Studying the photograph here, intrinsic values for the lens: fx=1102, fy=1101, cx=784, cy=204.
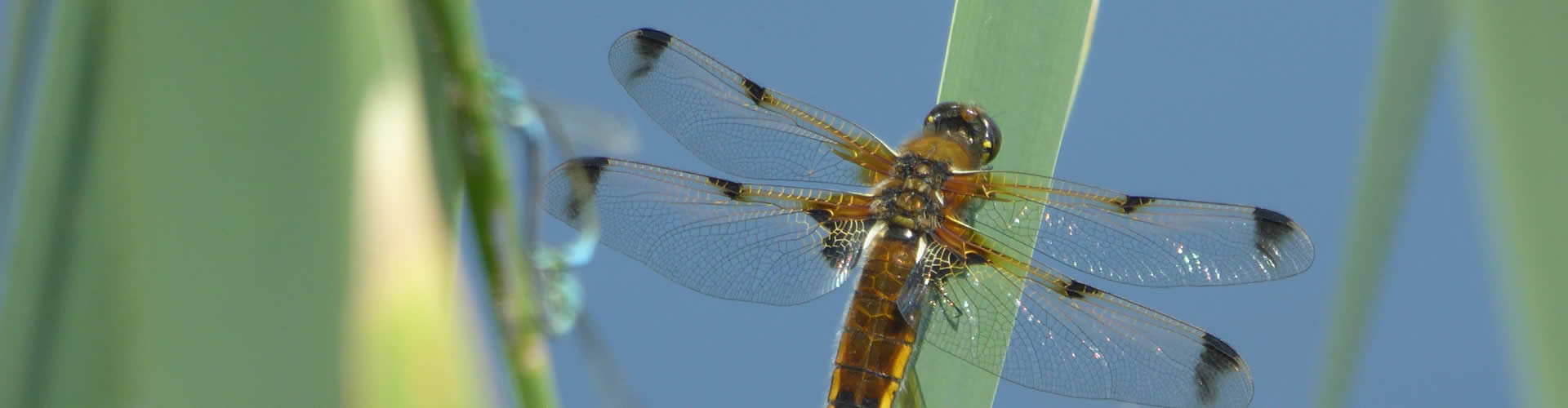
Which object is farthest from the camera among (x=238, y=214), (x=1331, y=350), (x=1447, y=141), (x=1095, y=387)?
(x=1447, y=141)

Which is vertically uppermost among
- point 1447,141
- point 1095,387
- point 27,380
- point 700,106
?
point 1447,141

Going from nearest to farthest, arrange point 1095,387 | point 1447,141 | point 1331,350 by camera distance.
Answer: point 1331,350, point 1095,387, point 1447,141

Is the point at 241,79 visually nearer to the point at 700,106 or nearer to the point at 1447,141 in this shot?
the point at 700,106

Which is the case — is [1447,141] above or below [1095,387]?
above

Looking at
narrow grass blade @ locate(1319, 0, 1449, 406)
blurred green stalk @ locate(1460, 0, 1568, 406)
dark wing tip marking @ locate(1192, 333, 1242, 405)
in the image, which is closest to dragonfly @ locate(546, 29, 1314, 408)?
dark wing tip marking @ locate(1192, 333, 1242, 405)

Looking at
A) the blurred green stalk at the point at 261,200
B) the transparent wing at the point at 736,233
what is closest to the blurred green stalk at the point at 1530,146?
the blurred green stalk at the point at 261,200

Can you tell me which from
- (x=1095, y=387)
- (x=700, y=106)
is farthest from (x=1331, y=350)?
(x=700, y=106)

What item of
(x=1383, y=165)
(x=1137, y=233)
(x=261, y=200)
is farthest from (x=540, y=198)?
(x=1137, y=233)

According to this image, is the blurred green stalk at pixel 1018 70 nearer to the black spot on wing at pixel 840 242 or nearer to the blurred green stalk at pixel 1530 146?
the black spot on wing at pixel 840 242
